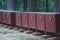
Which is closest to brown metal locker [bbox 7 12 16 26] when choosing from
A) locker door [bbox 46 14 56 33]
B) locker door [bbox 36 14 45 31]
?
locker door [bbox 36 14 45 31]

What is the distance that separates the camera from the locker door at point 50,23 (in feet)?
34.6

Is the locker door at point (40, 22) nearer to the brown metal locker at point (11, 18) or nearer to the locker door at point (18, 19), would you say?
the locker door at point (18, 19)

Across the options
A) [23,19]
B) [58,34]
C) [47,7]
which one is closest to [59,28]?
[58,34]

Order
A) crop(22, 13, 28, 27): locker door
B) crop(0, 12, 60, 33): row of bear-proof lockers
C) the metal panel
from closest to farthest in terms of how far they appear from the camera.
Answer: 1. crop(0, 12, 60, 33): row of bear-proof lockers
2. the metal panel
3. crop(22, 13, 28, 27): locker door

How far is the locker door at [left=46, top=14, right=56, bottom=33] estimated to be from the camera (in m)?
10.5

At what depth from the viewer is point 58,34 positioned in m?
10.5

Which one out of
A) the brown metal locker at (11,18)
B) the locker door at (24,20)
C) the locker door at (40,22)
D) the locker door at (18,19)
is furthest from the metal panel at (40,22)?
the brown metal locker at (11,18)

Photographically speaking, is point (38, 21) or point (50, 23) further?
point (38, 21)

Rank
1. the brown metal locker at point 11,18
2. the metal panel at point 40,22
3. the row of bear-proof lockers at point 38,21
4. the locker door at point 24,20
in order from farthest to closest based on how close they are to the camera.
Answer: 1. the brown metal locker at point 11,18
2. the locker door at point 24,20
3. the metal panel at point 40,22
4. the row of bear-proof lockers at point 38,21

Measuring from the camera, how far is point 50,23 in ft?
35.6

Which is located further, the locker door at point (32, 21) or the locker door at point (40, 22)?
the locker door at point (32, 21)

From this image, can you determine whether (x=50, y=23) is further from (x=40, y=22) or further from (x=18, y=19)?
(x=18, y=19)

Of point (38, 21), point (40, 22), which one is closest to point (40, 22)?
point (40, 22)

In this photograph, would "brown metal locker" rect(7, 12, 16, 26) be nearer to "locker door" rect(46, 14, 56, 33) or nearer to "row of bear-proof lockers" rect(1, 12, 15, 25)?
"row of bear-proof lockers" rect(1, 12, 15, 25)
